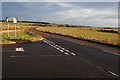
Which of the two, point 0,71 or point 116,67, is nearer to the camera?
point 0,71

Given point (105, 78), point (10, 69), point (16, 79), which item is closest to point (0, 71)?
point (10, 69)

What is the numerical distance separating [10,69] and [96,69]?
405 centimetres

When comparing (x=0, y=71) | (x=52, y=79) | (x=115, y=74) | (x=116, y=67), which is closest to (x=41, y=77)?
(x=52, y=79)

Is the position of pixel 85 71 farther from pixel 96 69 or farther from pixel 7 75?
pixel 7 75

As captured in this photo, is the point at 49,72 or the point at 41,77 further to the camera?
the point at 49,72

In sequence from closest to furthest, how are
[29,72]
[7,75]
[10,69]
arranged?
[7,75] < [29,72] < [10,69]

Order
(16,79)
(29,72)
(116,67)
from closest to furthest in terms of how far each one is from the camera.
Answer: (16,79)
(29,72)
(116,67)

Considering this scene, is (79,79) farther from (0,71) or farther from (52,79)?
(0,71)

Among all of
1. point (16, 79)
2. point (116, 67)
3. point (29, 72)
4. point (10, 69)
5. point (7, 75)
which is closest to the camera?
point (16, 79)

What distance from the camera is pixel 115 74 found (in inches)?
461

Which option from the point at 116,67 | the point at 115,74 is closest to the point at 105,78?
the point at 115,74

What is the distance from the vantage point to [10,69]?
1275 cm

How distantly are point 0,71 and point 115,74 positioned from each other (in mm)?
5035

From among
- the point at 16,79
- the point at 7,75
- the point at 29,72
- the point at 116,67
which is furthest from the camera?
the point at 116,67
